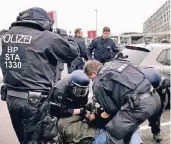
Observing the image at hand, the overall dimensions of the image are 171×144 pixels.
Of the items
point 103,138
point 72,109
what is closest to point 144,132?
point 103,138

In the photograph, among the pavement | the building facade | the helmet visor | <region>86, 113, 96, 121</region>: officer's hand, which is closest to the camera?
the helmet visor

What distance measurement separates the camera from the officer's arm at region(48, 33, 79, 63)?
330 centimetres

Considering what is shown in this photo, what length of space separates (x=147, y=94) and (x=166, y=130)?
211cm

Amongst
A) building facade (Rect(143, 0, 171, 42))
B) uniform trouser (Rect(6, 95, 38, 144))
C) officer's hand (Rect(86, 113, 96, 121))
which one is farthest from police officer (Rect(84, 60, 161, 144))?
building facade (Rect(143, 0, 171, 42))

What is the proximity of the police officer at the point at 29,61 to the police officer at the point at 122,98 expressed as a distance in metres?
0.47

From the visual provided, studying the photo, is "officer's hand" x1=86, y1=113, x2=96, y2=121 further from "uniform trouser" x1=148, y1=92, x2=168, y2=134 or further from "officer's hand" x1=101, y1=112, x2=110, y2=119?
"uniform trouser" x1=148, y1=92, x2=168, y2=134

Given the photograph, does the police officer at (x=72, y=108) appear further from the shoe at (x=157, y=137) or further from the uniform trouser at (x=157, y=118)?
the shoe at (x=157, y=137)

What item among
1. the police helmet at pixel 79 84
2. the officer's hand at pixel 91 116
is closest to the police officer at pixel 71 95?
the police helmet at pixel 79 84

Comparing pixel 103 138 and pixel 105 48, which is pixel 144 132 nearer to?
pixel 103 138

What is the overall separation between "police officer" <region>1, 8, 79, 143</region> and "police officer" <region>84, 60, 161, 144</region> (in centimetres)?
47

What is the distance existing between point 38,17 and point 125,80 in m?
1.07

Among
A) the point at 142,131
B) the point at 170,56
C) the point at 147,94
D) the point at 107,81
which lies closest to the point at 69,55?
the point at 107,81

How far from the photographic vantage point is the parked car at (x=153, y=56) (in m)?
6.04

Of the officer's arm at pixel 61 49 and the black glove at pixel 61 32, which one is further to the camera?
the black glove at pixel 61 32
